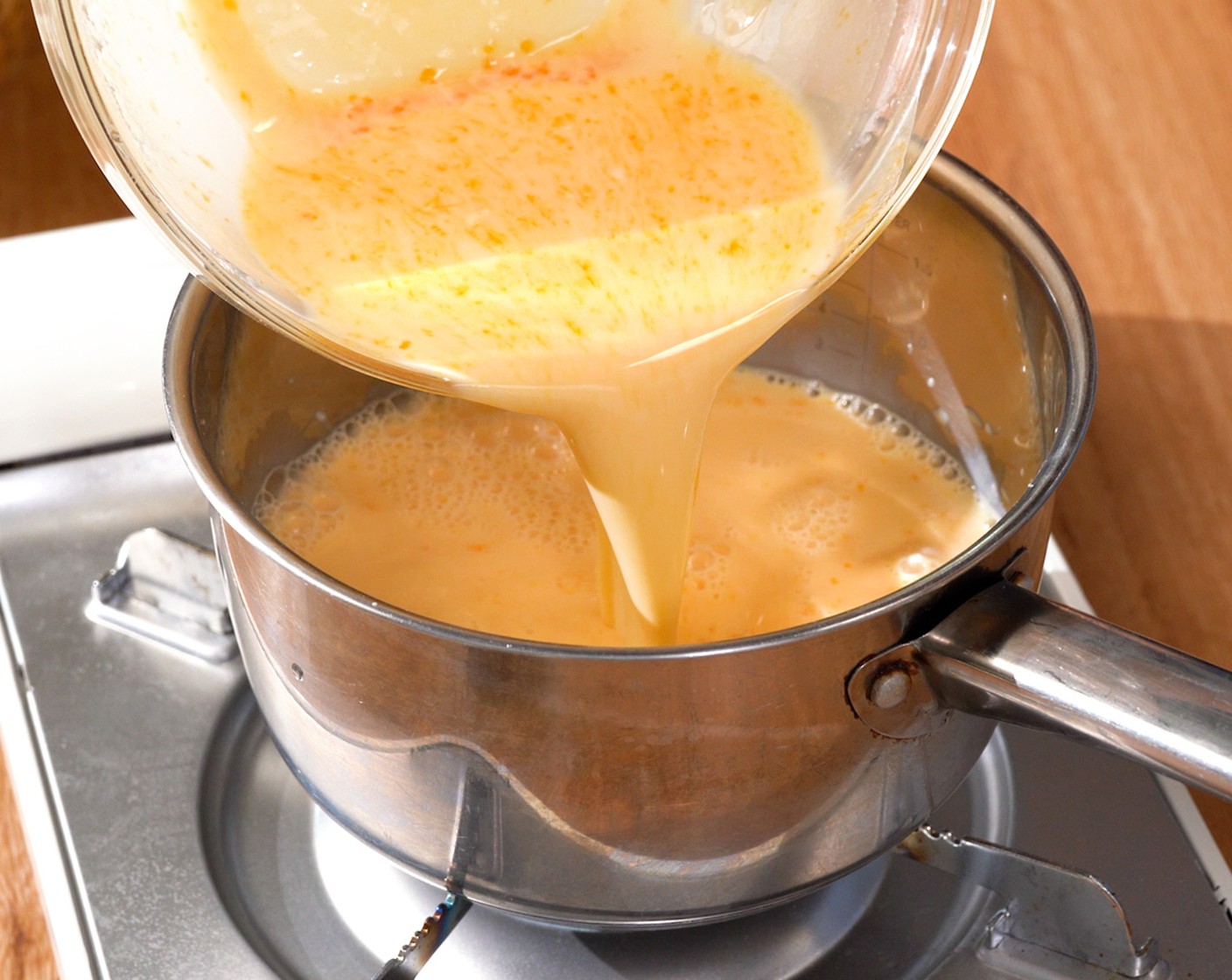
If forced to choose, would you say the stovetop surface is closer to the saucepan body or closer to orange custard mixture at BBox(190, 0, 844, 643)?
the saucepan body

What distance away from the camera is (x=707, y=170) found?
2.06ft

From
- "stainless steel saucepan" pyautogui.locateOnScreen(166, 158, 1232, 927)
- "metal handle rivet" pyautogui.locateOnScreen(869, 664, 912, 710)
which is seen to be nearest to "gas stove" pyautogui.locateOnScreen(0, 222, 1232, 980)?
"stainless steel saucepan" pyautogui.locateOnScreen(166, 158, 1232, 927)

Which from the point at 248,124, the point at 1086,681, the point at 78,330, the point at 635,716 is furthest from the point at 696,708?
the point at 78,330

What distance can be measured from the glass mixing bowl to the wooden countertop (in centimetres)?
36

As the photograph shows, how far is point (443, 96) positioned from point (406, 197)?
0.18 ft

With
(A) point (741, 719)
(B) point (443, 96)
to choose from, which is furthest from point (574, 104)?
(A) point (741, 719)

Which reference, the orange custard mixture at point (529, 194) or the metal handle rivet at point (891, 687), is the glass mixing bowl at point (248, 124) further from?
the metal handle rivet at point (891, 687)

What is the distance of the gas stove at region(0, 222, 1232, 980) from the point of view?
0.69 metres

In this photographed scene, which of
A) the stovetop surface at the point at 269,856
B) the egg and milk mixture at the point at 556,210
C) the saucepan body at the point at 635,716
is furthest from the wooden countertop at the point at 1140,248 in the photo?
the egg and milk mixture at the point at 556,210

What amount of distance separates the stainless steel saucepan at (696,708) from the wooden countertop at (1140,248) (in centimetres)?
25

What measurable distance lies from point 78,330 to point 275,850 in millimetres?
357

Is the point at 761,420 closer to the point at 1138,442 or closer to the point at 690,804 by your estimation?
the point at 1138,442

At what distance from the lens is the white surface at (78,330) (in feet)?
2.94

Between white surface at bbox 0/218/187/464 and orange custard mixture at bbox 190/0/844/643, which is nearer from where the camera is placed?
orange custard mixture at bbox 190/0/844/643
